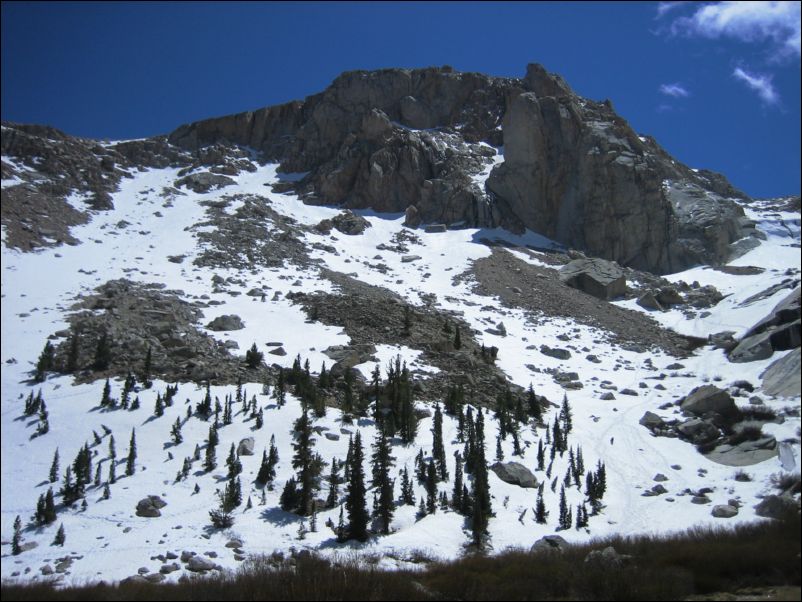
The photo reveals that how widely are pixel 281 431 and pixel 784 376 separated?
20269 mm

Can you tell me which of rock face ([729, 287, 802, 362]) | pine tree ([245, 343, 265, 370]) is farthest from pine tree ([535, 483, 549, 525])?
rock face ([729, 287, 802, 362])

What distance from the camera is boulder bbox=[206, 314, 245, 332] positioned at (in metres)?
Answer: 31.7

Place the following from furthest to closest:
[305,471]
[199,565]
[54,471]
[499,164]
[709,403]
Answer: [499,164], [709,403], [305,471], [54,471], [199,565]

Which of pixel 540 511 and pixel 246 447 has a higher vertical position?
pixel 246 447

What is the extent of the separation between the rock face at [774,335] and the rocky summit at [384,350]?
182 mm

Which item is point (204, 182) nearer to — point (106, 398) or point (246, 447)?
point (106, 398)

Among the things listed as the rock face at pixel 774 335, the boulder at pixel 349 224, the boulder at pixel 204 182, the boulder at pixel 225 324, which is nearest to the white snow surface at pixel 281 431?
the boulder at pixel 225 324

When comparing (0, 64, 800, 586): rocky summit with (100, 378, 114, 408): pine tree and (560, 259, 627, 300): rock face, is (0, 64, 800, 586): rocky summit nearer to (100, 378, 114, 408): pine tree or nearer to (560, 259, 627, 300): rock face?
(100, 378, 114, 408): pine tree

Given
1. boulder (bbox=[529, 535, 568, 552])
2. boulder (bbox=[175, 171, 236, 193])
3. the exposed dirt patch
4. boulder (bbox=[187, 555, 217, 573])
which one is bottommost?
boulder (bbox=[187, 555, 217, 573])

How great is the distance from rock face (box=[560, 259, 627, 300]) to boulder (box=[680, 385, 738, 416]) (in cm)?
2325

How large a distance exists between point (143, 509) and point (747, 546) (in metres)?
15.0

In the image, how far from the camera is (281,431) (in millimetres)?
21906

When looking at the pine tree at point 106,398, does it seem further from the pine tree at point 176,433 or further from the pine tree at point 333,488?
the pine tree at point 333,488

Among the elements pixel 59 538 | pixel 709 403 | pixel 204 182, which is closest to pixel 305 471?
pixel 59 538
